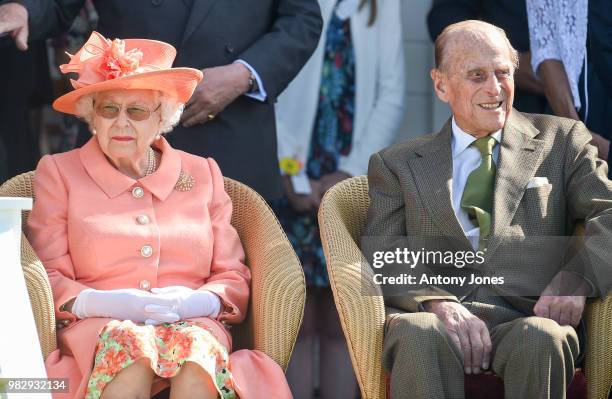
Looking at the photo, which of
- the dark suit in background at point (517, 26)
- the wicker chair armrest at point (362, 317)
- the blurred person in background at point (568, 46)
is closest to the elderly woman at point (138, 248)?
the wicker chair armrest at point (362, 317)

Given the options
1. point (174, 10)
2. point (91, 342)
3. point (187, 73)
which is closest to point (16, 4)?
point (174, 10)

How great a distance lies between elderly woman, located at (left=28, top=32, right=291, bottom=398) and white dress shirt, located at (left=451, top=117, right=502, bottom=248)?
2.58 feet

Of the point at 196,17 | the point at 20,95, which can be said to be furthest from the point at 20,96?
the point at 196,17

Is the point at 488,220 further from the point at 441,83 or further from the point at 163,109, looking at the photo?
the point at 163,109

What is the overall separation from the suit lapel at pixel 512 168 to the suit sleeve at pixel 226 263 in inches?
34.4

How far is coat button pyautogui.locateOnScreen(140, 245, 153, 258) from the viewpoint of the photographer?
430 centimetres

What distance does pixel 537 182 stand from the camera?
444 cm

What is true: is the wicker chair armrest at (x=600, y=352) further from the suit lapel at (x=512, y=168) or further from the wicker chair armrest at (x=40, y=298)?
the wicker chair armrest at (x=40, y=298)

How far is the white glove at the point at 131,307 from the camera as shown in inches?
162

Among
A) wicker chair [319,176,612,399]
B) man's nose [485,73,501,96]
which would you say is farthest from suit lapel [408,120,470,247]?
wicker chair [319,176,612,399]

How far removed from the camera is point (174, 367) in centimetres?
393

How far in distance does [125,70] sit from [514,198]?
1408 millimetres

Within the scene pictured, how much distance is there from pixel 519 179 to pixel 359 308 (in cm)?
76

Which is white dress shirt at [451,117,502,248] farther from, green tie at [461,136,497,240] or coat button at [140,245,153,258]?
coat button at [140,245,153,258]
